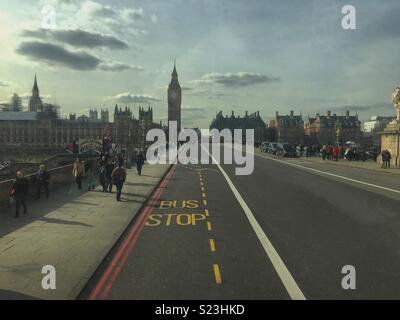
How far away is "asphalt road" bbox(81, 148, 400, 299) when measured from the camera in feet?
25.5

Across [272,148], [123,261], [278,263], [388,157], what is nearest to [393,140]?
[388,157]

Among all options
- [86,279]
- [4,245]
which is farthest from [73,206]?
[86,279]

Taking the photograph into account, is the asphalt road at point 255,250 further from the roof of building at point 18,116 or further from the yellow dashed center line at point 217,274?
the roof of building at point 18,116

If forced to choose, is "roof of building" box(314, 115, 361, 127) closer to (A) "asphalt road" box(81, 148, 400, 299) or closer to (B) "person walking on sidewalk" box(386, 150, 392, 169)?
(B) "person walking on sidewalk" box(386, 150, 392, 169)

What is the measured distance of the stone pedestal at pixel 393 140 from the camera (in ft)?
131

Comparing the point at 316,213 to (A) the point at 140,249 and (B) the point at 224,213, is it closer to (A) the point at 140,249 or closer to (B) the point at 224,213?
(B) the point at 224,213

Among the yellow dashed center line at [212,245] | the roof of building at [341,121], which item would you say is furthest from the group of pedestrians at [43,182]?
the roof of building at [341,121]

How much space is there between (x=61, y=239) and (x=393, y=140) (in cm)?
3701

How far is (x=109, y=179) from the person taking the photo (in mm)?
20875

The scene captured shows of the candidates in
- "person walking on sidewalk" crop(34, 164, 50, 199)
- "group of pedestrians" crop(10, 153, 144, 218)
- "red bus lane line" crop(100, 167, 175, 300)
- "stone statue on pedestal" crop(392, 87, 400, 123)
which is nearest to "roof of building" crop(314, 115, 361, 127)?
"stone statue on pedestal" crop(392, 87, 400, 123)

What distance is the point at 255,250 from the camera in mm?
10414

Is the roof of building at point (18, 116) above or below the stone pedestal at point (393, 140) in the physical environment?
above

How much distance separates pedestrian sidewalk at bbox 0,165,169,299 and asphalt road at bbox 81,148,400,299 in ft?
1.39

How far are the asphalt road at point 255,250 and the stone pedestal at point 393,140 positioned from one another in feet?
76.7
